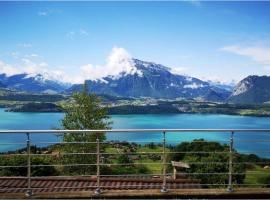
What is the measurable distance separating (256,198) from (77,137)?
2438 cm

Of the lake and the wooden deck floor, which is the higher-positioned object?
the wooden deck floor

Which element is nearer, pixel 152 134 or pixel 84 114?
pixel 84 114

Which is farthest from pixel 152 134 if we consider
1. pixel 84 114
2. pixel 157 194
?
pixel 157 194

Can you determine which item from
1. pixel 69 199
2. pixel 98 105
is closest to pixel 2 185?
pixel 69 199

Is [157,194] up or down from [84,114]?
down

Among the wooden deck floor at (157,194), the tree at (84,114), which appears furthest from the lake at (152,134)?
the wooden deck floor at (157,194)

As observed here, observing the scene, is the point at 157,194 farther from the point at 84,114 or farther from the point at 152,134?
the point at 152,134

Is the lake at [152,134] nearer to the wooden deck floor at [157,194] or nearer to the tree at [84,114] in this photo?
the tree at [84,114]

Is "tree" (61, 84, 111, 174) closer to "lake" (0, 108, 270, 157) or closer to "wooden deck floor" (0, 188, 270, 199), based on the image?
"lake" (0, 108, 270, 157)

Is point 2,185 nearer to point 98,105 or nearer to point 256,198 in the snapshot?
point 256,198

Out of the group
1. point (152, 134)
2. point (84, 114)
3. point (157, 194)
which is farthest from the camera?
point (152, 134)

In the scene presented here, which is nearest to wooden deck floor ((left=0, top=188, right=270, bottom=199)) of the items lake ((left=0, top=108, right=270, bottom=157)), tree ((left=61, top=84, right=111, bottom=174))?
tree ((left=61, top=84, right=111, bottom=174))

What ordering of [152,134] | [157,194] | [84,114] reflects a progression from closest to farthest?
[157,194], [84,114], [152,134]

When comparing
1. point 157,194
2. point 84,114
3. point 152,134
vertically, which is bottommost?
point 152,134
